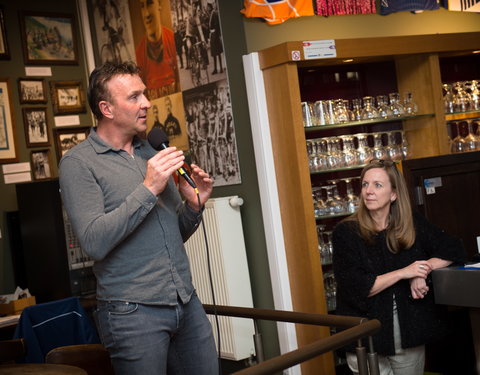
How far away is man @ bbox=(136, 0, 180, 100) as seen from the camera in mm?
5410

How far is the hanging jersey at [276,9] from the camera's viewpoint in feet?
15.4

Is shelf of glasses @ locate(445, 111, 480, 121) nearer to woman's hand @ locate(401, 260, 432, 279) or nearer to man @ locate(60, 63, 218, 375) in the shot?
woman's hand @ locate(401, 260, 432, 279)

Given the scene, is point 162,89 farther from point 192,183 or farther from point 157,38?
point 192,183

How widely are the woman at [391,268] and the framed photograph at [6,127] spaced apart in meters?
3.21

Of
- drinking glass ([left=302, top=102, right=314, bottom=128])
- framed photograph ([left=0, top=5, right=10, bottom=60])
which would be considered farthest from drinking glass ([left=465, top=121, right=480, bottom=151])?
framed photograph ([left=0, top=5, right=10, bottom=60])

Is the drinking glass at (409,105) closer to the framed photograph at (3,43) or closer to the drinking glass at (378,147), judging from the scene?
the drinking glass at (378,147)

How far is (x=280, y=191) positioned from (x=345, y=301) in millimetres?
1192

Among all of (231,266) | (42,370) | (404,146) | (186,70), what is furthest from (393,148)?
(42,370)

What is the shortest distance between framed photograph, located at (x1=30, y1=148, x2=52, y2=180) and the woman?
3140 mm

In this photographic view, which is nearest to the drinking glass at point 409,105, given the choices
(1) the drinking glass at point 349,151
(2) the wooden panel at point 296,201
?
(1) the drinking glass at point 349,151

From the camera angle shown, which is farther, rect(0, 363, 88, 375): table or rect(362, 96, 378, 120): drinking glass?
rect(362, 96, 378, 120): drinking glass

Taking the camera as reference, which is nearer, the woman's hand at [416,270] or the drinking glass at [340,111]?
the woman's hand at [416,270]

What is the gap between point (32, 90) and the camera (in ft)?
19.7

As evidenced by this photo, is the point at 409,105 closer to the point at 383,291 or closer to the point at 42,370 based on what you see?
the point at 383,291
